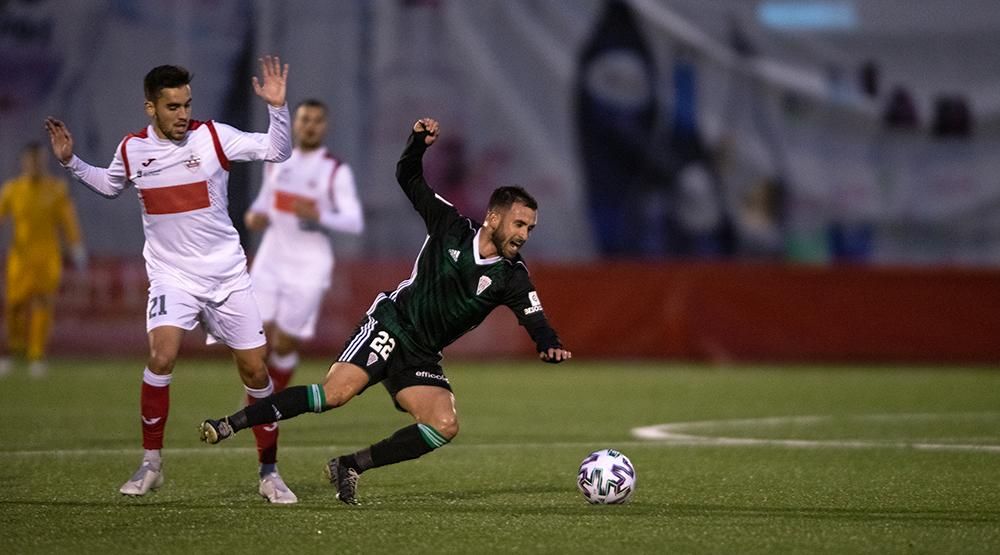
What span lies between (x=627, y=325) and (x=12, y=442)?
10.4 m

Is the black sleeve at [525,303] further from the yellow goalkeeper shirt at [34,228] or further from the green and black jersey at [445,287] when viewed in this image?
the yellow goalkeeper shirt at [34,228]

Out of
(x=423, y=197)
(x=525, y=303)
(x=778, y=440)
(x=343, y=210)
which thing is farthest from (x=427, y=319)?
(x=343, y=210)

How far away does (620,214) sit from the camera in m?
21.6

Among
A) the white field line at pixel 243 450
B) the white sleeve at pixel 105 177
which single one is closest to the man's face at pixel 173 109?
the white sleeve at pixel 105 177

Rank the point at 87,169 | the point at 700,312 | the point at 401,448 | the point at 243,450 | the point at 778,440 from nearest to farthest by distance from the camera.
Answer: the point at 401,448, the point at 87,169, the point at 243,450, the point at 778,440, the point at 700,312

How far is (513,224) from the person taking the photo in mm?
8016

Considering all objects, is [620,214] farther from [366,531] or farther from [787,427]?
[366,531]

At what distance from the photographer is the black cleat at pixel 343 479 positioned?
7.80 m

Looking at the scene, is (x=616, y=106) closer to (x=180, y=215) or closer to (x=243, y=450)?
(x=243, y=450)

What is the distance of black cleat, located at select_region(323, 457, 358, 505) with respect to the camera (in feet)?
25.6

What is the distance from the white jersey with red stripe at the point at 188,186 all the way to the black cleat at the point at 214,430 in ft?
3.38

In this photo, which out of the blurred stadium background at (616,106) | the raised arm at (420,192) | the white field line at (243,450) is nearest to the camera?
the raised arm at (420,192)

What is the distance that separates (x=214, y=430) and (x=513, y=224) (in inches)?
70.7

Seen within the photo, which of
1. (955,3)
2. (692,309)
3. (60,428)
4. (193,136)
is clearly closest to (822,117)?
(955,3)
